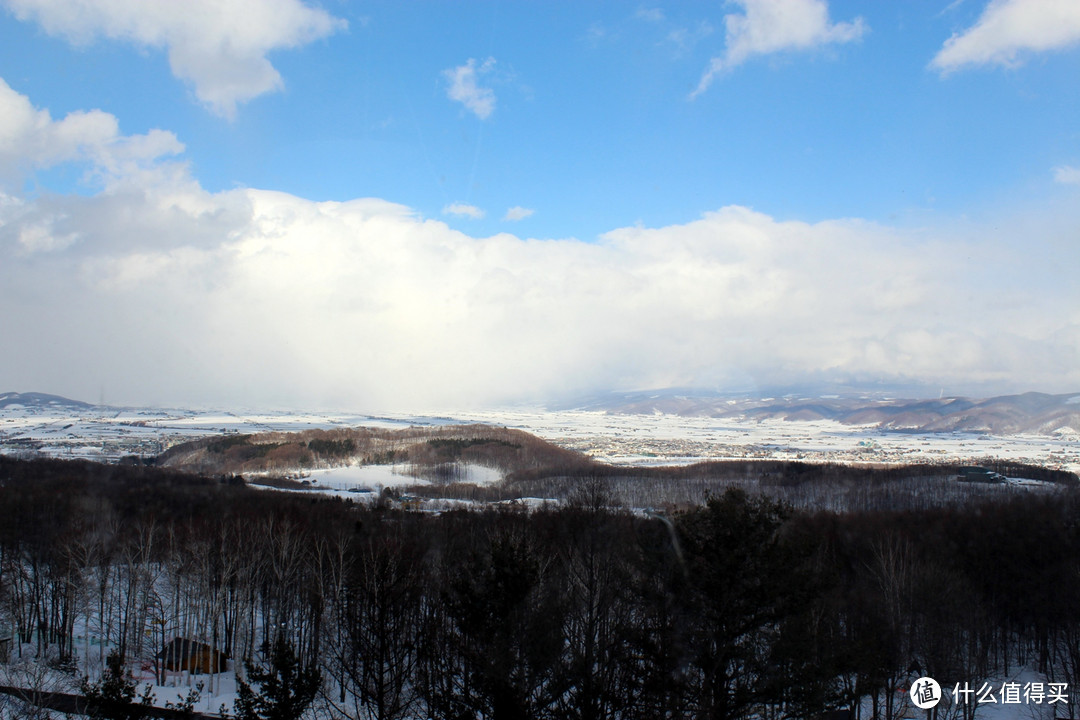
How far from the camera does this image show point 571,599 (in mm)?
13555

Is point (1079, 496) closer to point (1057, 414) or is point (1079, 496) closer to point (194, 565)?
point (194, 565)

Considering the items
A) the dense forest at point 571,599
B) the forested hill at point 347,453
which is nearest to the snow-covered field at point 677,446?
the forested hill at point 347,453

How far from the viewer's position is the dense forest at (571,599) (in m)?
13.1

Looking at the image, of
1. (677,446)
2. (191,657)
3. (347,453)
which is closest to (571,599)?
(191,657)

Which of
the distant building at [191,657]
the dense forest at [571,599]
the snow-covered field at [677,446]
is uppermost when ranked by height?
the dense forest at [571,599]

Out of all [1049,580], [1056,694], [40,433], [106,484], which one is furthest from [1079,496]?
[40,433]

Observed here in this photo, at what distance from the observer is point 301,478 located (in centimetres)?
9231

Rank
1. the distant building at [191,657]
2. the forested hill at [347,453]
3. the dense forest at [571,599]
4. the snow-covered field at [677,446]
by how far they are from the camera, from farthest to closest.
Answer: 1. the snow-covered field at [677,446]
2. the forested hill at [347,453]
3. the distant building at [191,657]
4. the dense forest at [571,599]

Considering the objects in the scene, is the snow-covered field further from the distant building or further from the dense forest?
the distant building

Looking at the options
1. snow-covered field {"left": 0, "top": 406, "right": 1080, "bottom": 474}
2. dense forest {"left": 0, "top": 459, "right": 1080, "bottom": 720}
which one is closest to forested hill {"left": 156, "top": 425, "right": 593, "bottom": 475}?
snow-covered field {"left": 0, "top": 406, "right": 1080, "bottom": 474}

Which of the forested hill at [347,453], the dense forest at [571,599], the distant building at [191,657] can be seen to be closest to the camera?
the dense forest at [571,599]

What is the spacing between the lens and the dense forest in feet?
42.8

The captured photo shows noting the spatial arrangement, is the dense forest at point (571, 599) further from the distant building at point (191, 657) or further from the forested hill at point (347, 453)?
the forested hill at point (347, 453)

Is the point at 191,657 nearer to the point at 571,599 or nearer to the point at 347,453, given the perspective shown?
the point at 571,599
